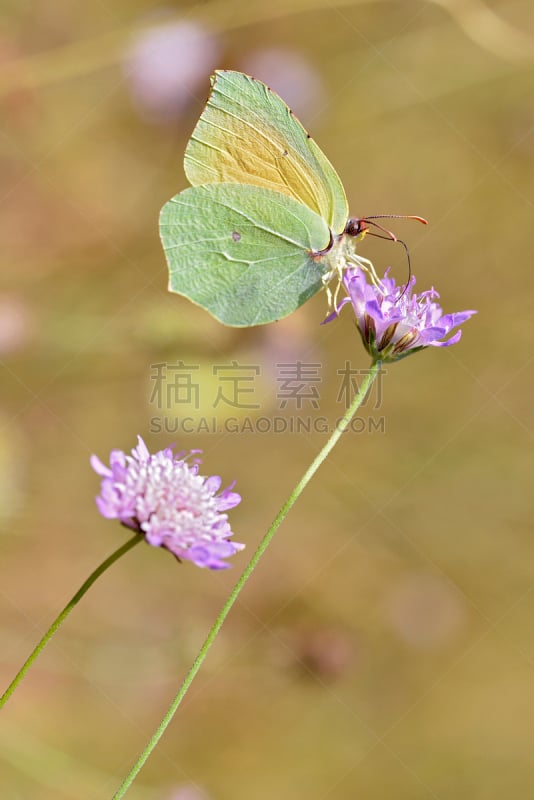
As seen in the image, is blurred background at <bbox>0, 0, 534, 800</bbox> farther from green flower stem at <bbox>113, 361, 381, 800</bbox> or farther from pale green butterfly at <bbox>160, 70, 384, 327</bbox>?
green flower stem at <bbox>113, 361, 381, 800</bbox>

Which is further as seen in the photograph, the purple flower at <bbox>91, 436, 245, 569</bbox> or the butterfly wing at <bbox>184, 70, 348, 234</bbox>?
the butterfly wing at <bbox>184, 70, 348, 234</bbox>

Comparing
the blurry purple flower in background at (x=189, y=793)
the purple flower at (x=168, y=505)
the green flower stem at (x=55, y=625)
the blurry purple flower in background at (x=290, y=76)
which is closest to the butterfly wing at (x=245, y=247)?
the purple flower at (x=168, y=505)

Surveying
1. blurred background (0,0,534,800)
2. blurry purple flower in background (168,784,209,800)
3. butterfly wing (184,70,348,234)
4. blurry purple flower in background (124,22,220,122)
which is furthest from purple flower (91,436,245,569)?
blurry purple flower in background (124,22,220,122)

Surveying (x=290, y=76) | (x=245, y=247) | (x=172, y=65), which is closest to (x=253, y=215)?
(x=245, y=247)

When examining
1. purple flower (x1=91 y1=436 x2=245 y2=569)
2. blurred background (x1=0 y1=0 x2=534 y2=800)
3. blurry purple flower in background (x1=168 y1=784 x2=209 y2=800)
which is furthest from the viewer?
blurred background (x1=0 y1=0 x2=534 y2=800)

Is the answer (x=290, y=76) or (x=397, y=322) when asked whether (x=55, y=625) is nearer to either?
(x=397, y=322)

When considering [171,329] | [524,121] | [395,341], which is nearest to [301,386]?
[171,329]

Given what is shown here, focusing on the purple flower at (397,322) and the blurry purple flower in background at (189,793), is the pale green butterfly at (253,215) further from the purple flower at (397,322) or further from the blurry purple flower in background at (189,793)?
the blurry purple flower in background at (189,793)
